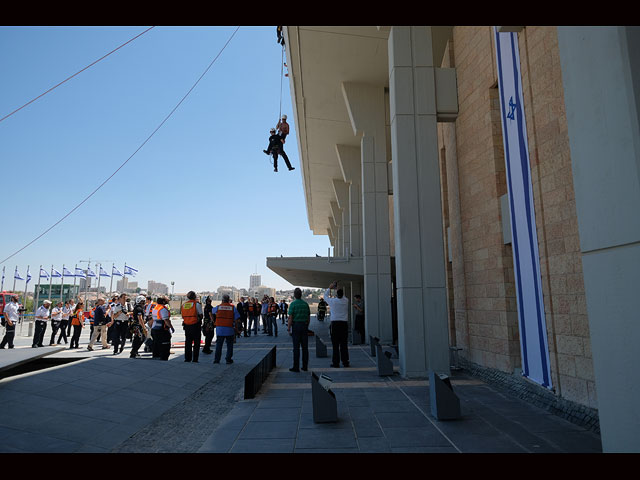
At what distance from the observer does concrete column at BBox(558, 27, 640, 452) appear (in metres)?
2.28

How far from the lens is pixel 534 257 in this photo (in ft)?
21.7

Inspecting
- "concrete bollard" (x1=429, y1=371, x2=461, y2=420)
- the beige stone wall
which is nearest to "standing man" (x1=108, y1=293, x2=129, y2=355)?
"concrete bollard" (x1=429, y1=371, x2=461, y2=420)

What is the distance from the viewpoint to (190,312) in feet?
32.4

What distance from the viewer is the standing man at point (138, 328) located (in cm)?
1034

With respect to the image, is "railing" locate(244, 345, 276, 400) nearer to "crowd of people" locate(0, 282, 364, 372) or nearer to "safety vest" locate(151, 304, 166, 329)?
"crowd of people" locate(0, 282, 364, 372)

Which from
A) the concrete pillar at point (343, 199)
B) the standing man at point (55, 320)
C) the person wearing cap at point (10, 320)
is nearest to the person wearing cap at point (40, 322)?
the person wearing cap at point (10, 320)

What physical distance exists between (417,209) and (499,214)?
183 centimetres

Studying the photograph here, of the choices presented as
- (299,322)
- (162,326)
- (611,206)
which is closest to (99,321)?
(162,326)

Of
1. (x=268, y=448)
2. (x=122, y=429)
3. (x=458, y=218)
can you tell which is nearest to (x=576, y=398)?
(x=268, y=448)

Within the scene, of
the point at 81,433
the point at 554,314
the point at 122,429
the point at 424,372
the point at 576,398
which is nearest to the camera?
the point at 81,433

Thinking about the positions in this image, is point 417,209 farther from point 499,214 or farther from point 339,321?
point 339,321

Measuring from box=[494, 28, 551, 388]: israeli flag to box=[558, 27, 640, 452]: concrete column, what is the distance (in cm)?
433
